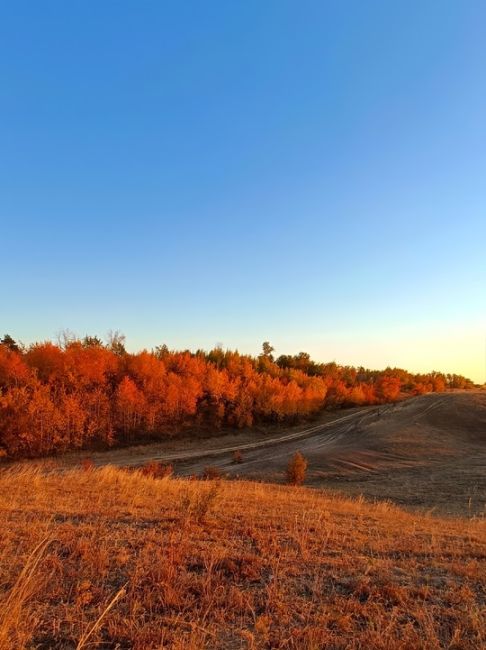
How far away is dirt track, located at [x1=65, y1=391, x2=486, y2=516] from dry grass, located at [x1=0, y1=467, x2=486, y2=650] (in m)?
9.02

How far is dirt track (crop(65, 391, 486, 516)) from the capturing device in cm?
1892

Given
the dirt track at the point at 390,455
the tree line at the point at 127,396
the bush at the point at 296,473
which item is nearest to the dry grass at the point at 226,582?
the dirt track at the point at 390,455

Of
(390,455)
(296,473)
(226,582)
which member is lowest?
(390,455)

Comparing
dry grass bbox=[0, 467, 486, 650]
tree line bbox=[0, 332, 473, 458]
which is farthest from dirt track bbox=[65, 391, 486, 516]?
dry grass bbox=[0, 467, 486, 650]

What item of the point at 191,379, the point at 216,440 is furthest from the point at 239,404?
the point at 216,440

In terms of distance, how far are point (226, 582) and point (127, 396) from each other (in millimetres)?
51602

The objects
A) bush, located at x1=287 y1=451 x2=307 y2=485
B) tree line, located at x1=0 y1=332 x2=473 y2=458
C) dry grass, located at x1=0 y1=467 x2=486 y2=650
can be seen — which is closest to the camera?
dry grass, located at x1=0 y1=467 x2=486 y2=650

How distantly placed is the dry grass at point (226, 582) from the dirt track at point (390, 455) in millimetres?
9021

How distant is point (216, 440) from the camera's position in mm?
54844

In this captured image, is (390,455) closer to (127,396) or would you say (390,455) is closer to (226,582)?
A: (226,582)

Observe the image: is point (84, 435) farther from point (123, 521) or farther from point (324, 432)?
point (123, 521)

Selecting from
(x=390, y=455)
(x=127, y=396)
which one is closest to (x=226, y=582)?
(x=390, y=455)

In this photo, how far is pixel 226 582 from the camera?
5.00m

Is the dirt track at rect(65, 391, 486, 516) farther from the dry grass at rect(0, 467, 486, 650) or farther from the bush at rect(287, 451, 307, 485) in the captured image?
the dry grass at rect(0, 467, 486, 650)
